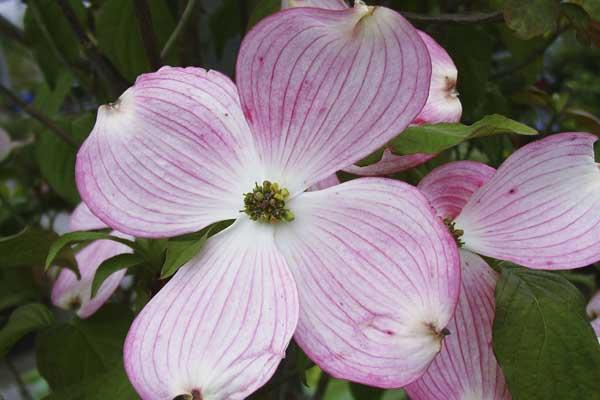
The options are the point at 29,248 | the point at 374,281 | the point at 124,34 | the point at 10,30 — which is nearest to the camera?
the point at 374,281

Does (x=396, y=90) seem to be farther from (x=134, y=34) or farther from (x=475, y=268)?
(x=134, y=34)

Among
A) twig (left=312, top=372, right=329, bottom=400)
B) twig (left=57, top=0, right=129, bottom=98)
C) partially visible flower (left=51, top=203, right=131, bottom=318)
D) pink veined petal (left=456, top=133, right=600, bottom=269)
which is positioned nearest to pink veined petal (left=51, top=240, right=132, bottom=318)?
partially visible flower (left=51, top=203, right=131, bottom=318)

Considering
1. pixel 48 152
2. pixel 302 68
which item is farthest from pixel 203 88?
pixel 48 152

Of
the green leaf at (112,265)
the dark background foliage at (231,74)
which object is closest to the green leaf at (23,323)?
the dark background foliage at (231,74)

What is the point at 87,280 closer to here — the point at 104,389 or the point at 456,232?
the point at 104,389

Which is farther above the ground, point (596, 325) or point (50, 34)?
point (50, 34)

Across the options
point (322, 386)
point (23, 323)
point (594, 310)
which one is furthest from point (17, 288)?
point (594, 310)

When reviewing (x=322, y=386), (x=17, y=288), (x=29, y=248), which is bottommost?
(x=322, y=386)
